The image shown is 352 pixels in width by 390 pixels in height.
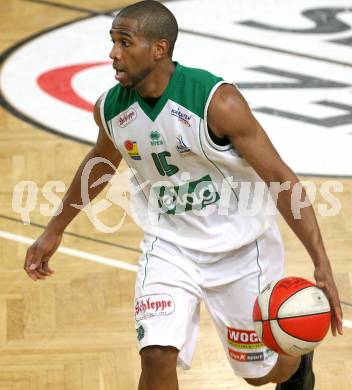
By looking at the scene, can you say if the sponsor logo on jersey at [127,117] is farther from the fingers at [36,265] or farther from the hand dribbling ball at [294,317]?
the hand dribbling ball at [294,317]

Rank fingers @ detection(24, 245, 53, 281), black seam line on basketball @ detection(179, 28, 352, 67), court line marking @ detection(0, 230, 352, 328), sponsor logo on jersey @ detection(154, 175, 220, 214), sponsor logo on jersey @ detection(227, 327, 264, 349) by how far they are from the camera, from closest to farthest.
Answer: sponsor logo on jersey @ detection(154, 175, 220, 214) < sponsor logo on jersey @ detection(227, 327, 264, 349) < fingers @ detection(24, 245, 53, 281) < court line marking @ detection(0, 230, 352, 328) < black seam line on basketball @ detection(179, 28, 352, 67)

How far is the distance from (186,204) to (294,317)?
0.69m

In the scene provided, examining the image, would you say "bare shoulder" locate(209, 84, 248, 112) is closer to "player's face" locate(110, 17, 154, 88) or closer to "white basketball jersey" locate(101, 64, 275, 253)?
"white basketball jersey" locate(101, 64, 275, 253)

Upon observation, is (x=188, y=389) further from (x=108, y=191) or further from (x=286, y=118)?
(x=286, y=118)

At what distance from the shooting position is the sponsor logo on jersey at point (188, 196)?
440 centimetres

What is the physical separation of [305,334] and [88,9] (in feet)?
21.5

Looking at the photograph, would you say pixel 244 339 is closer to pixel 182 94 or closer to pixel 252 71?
pixel 182 94

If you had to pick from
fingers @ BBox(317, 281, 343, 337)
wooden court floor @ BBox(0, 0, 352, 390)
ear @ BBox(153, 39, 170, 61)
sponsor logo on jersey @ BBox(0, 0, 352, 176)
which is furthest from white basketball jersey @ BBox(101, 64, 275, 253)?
sponsor logo on jersey @ BBox(0, 0, 352, 176)

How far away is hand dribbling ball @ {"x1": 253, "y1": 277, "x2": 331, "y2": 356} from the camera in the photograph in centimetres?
411

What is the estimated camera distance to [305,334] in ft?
13.6

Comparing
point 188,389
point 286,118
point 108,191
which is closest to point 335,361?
point 188,389

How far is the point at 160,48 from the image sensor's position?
4.25 meters

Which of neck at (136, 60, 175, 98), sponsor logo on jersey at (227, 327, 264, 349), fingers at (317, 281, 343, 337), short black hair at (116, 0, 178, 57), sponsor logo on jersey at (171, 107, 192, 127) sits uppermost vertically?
short black hair at (116, 0, 178, 57)

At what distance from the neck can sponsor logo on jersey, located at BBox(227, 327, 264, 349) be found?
107 centimetres
